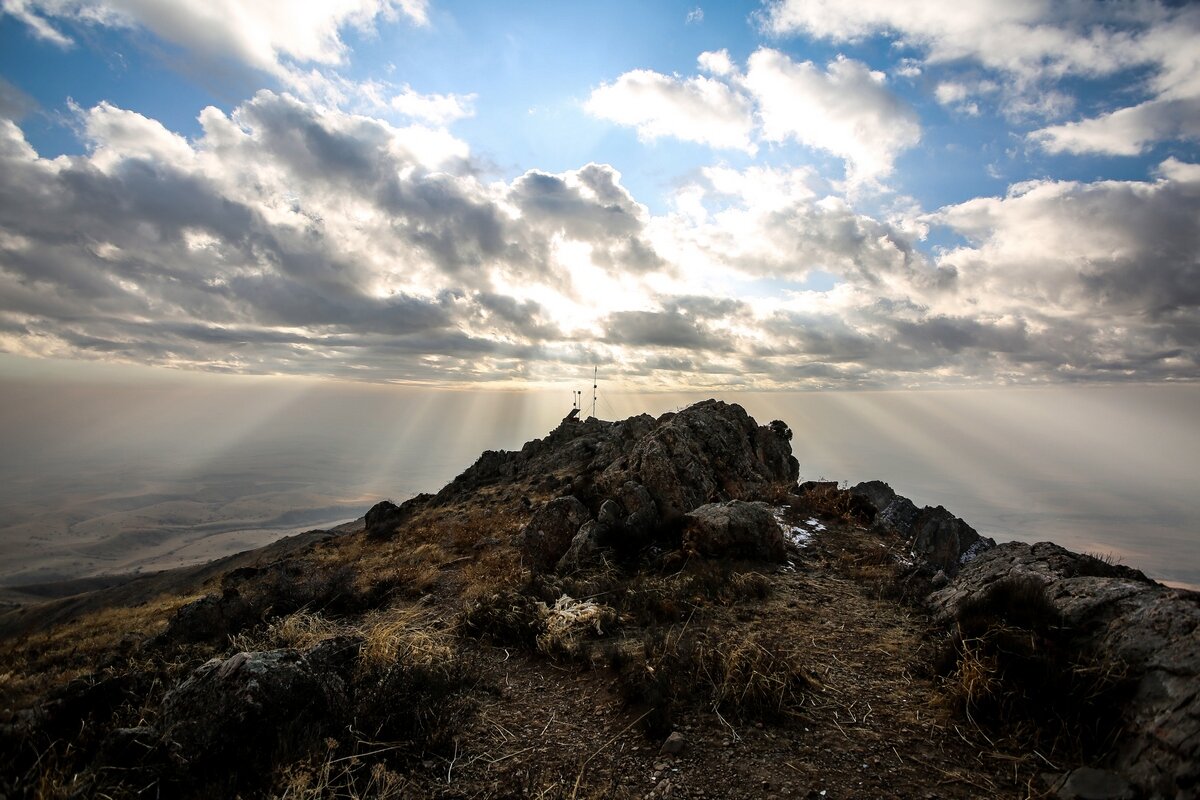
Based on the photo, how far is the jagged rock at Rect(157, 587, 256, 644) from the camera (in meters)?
10.0

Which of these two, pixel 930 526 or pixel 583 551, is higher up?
pixel 583 551

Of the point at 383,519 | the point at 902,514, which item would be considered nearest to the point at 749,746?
the point at 383,519

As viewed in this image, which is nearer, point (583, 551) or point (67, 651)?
point (583, 551)

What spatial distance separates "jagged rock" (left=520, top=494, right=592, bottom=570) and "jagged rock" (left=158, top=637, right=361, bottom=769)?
7670mm

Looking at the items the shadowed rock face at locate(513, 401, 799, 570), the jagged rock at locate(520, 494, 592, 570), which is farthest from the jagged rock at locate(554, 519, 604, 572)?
the jagged rock at locate(520, 494, 592, 570)

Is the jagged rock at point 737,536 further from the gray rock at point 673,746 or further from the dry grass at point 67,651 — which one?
the dry grass at point 67,651

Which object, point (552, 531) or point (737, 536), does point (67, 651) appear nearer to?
point (552, 531)

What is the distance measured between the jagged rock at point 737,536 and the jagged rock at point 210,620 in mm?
9115

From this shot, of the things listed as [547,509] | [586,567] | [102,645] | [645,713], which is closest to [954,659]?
A: [645,713]

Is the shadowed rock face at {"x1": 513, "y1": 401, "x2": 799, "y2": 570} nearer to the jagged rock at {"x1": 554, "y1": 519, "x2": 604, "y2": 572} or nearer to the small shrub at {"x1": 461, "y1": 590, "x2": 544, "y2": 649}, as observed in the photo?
the jagged rock at {"x1": 554, "y1": 519, "x2": 604, "y2": 572}

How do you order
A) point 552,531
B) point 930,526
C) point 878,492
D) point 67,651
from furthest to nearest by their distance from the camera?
point 878,492 → point 930,526 → point 67,651 → point 552,531

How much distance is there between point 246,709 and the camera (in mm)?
4832

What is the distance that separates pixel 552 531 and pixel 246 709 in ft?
29.2

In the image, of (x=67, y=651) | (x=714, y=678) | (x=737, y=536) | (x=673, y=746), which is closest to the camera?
(x=673, y=746)
